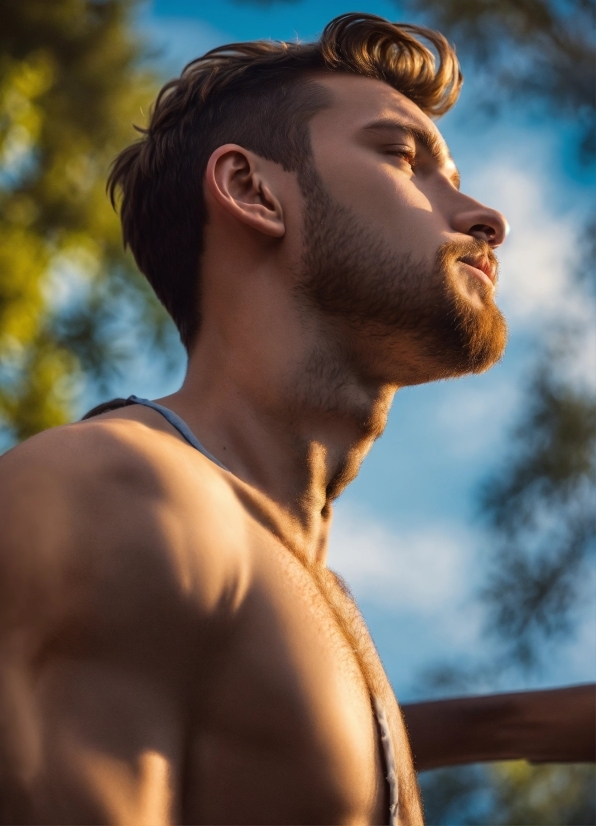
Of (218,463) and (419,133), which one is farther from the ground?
(419,133)

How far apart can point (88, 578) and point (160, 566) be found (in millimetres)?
101

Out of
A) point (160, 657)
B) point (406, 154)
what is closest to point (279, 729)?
point (160, 657)

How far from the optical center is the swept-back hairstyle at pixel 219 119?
6.85 ft

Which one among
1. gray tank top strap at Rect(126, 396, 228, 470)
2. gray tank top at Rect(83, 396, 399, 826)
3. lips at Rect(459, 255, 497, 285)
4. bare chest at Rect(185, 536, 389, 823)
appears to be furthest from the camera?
lips at Rect(459, 255, 497, 285)

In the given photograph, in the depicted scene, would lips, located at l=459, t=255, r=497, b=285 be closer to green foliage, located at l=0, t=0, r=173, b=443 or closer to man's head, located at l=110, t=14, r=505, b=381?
man's head, located at l=110, t=14, r=505, b=381

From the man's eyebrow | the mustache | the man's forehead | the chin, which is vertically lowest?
the chin

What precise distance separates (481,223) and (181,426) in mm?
759

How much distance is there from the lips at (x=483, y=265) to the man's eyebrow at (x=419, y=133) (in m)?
0.25

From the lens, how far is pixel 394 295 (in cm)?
188

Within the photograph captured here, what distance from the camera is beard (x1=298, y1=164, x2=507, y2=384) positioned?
6.17 feet

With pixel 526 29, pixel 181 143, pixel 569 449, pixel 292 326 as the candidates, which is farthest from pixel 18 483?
pixel 569 449

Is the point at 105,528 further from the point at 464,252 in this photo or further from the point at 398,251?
the point at 464,252

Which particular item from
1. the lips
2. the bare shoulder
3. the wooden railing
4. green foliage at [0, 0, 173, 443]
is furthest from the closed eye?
green foliage at [0, 0, 173, 443]

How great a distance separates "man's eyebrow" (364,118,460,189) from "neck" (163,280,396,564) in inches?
17.6
